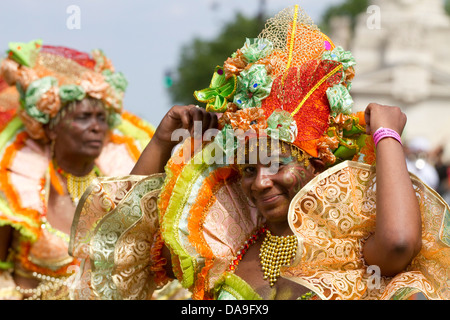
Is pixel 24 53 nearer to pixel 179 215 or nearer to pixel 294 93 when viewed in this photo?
pixel 179 215

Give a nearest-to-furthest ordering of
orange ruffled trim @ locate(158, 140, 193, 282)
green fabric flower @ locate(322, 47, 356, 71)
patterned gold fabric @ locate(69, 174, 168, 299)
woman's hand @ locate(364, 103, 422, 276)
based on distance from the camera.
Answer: woman's hand @ locate(364, 103, 422, 276) < green fabric flower @ locate(322, 47, 356, 71) < orange ruffled trim @ locate(158, 140, 193, 282) < patterned gold fabric @ locate(69, 174, 168, 299)

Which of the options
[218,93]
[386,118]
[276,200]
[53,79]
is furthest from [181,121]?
[53,79]

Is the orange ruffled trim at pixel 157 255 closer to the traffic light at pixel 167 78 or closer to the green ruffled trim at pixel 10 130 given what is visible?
the green ruffled trim at pixel 10 130

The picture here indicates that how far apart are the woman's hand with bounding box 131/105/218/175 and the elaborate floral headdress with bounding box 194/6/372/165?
15 centimetres

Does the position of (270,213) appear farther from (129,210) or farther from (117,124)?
(117,124)

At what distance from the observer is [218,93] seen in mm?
3037

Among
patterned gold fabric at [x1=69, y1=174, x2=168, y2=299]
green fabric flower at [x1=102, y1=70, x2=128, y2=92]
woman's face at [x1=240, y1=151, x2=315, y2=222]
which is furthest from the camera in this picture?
green fabric flower at [x1=102, y1=70, x2=128, y2=92]

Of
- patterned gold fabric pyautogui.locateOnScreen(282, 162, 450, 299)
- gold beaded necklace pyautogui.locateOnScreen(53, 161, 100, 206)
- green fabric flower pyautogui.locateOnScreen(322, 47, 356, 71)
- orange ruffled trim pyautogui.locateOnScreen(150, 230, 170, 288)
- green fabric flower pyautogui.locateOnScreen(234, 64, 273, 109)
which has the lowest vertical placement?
gold beaded necklace pyautogui.locateOnScreen(53, 161, 100, 206)

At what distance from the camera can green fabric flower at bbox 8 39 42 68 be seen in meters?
5.04

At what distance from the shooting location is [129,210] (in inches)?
129

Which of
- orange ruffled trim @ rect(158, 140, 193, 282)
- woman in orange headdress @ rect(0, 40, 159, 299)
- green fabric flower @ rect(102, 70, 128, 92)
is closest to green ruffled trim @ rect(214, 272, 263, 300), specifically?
orange ruffled trim @ rect(158, 140, 193, 282)

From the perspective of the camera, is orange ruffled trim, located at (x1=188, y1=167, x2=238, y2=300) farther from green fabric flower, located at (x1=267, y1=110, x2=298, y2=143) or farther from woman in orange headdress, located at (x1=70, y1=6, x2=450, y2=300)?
green fabric flower, located at (x1=267, y1=110, x2=298, y2=143)

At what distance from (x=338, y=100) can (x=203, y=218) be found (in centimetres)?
77
